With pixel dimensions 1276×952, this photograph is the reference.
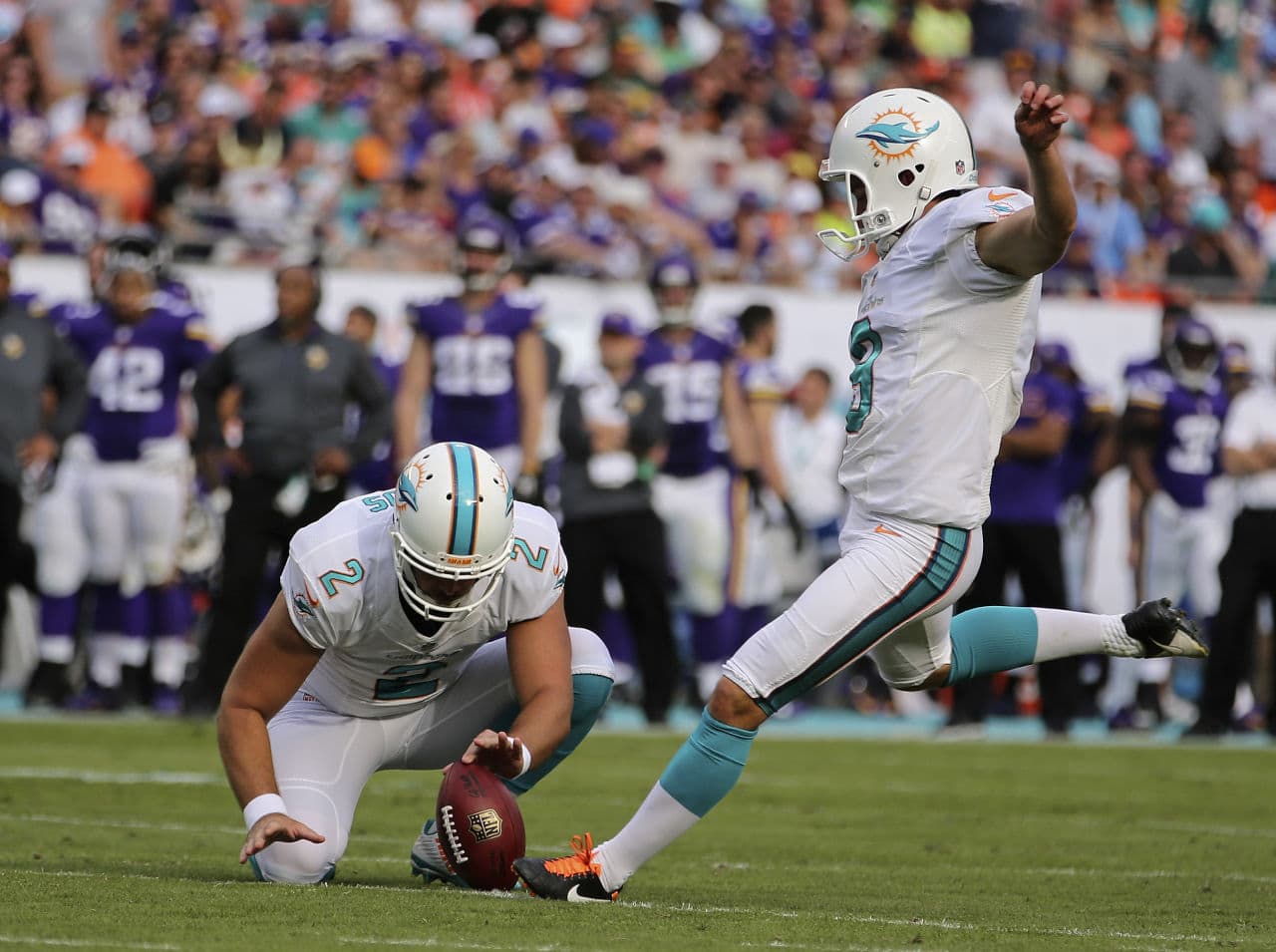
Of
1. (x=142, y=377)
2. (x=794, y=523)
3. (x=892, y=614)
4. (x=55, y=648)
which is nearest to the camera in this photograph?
(x=892, y=614)

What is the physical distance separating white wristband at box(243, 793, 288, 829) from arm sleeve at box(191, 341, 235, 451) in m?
5.10

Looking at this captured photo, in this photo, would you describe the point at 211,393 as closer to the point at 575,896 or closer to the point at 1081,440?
the point at 1081,440

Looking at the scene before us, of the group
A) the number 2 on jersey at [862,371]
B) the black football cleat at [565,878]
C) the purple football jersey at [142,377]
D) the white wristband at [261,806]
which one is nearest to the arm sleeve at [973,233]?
the number 2 on jersey at [862,371]

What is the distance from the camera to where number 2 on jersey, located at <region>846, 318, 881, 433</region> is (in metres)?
5.05

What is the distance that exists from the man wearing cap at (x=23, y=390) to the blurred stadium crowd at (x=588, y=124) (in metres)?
2.73

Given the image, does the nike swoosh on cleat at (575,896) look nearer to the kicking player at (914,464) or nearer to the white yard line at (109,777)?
the kicking player at (914,464)

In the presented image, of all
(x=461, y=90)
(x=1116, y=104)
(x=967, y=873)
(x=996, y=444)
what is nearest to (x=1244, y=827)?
(x=967, y=873)

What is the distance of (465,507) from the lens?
4.65 metres

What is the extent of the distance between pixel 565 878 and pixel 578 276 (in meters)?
9.35

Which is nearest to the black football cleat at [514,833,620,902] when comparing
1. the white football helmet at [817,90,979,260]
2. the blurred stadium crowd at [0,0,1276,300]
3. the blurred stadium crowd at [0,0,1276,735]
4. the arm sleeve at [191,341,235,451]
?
the white football helmet at [817,90,979,260]

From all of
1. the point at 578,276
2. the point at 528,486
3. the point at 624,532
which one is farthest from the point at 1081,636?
the point at 578,276

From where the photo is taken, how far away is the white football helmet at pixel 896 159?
5.04 metres

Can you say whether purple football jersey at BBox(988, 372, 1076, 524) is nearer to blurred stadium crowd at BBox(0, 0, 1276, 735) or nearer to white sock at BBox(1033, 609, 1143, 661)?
blurred stadium crowd at BBox(0, 0, 1276, 735)

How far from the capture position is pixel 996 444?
5.02m
